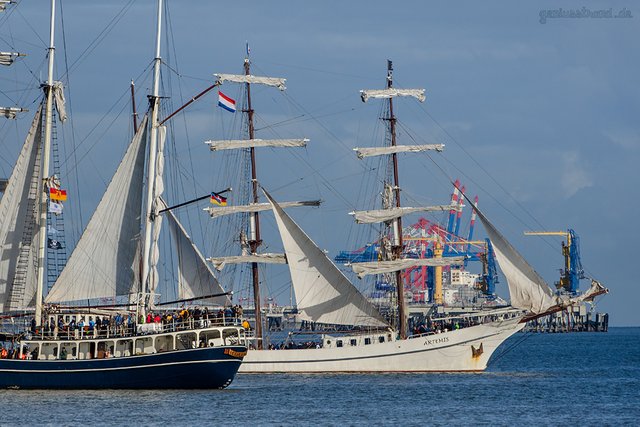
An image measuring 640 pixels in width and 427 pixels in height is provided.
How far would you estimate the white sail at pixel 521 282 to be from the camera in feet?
242

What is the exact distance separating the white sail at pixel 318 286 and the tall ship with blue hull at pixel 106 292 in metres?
11.4

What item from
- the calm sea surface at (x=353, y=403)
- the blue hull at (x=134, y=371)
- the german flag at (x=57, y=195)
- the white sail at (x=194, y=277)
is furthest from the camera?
the white sail at (x=194, y=277)

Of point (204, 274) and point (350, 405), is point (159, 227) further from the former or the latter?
point (350, 405)

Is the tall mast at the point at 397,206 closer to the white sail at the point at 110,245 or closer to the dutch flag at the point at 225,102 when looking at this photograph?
the dutch flag at the point at 225,102

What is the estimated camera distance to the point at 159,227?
65812 millimetres

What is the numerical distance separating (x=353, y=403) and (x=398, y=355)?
1909 cm

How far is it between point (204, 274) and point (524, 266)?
1811 centimetres

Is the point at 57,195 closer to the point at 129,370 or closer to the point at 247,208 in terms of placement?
the point at 129,370

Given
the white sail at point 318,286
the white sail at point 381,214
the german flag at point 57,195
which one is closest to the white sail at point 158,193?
the german flag at point 57,195

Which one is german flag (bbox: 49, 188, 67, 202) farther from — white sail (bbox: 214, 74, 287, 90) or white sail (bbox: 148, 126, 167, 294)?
white sail (bbox: 214, 74, 287, 90)

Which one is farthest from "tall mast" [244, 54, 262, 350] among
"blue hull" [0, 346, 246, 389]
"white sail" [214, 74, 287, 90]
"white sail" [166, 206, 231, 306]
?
"blue hull" [0, 346, 246, 389]

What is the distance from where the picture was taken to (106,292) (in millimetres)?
63750

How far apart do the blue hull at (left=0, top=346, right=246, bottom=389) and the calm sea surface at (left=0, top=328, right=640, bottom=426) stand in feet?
Answer: 2.74

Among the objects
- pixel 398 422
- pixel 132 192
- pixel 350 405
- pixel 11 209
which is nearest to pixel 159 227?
pixel 132 192
